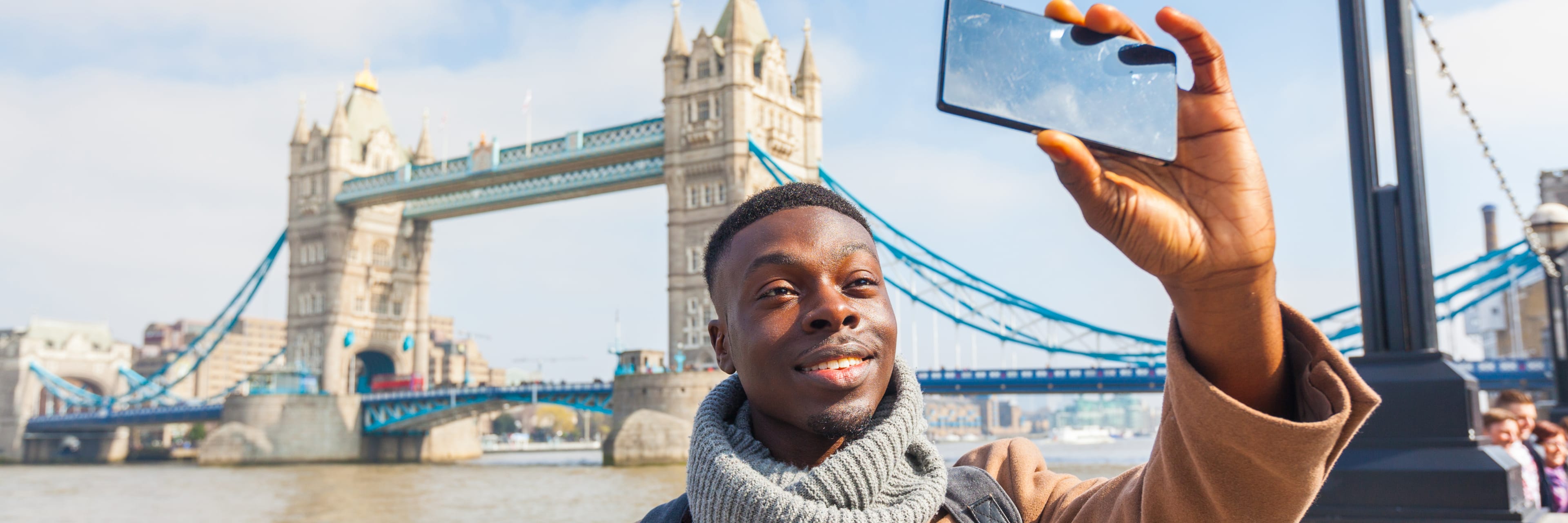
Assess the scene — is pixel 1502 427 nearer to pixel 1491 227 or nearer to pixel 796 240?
pixel 796 240

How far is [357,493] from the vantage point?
78.4 feet

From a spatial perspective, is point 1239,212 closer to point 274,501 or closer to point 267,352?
point 274,501

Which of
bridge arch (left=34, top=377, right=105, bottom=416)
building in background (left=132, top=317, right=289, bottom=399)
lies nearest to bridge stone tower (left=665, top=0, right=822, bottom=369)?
bridge arch (left=34, top=377, right=105, bottom=416)

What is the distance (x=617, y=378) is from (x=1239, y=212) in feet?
103

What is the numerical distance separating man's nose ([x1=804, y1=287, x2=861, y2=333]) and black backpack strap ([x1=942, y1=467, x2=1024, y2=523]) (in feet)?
0.78

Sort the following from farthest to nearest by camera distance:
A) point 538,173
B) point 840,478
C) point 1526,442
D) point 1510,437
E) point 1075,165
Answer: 1. point 538,173
2. point 1526,442
3. point 1510,437
4. point 840,478
5. point 1075,165

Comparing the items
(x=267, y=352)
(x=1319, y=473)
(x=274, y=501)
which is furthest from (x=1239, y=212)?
(x=267, y=352)

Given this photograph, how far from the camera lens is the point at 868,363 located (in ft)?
4.57

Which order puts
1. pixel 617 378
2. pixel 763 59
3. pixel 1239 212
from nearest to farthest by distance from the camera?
pixel 1239 212
pixel 617 378
pixel 763 59

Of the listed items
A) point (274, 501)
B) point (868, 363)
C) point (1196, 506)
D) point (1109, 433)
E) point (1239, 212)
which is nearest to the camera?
point (1239, 212)

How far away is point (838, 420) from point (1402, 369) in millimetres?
2677

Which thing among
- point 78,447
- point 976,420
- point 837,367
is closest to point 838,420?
point 837,367

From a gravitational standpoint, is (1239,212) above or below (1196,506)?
above

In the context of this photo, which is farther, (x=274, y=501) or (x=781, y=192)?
→ (x=274, y=501)
